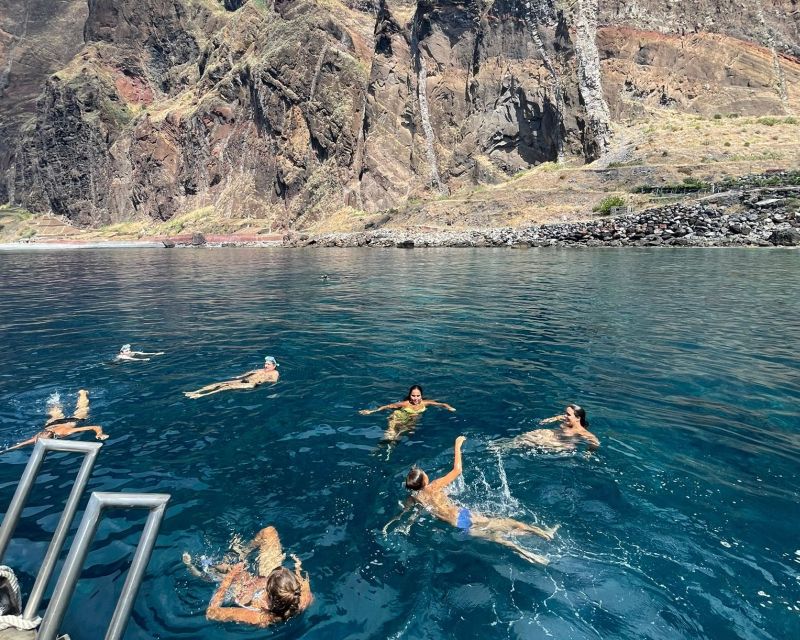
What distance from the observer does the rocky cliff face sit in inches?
3494

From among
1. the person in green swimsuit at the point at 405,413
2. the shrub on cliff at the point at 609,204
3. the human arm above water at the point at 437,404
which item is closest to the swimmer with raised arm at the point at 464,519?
the person in green swimsuit at the point at 405,413

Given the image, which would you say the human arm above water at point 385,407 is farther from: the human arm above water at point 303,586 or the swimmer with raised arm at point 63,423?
the swimmer with raised arm at point 63,423

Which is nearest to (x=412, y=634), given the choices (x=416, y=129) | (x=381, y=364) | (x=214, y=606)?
(x=214, y=606)

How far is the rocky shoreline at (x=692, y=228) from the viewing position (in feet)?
→ 152

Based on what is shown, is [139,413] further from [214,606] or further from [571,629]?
[571,629]

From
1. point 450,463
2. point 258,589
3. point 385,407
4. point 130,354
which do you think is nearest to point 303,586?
point 258,589

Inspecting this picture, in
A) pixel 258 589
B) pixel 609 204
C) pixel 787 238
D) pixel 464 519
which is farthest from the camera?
pixel 609 204

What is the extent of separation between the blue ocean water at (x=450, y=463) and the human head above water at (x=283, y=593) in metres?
0.18

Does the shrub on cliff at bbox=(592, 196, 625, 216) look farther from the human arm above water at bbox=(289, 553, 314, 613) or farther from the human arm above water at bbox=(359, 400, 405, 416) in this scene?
the human arm above water at bbox=(289, 553, 314, 613)

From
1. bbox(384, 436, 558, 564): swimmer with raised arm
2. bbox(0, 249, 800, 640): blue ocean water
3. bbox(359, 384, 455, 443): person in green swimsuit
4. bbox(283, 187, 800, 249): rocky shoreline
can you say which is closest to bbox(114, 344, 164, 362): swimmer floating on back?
bbox(0, 249, 800, 640): blue ocean water

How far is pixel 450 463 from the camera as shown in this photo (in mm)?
8469

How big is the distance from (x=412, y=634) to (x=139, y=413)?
8.08 m

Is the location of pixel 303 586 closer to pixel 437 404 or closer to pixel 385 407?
pixel 385 407

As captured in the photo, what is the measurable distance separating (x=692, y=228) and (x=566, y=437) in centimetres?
4942
